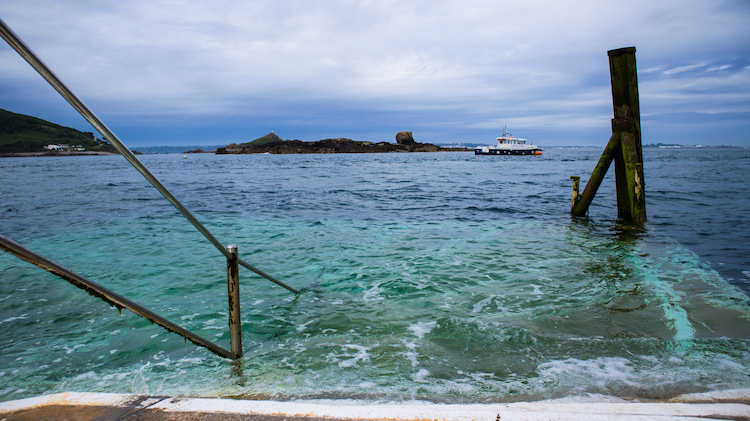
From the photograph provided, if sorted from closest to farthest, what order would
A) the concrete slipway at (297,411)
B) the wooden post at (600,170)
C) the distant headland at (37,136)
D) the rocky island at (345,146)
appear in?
1. the concrete slipway at (297,411)
2. the wooden post at (600,170)
3. the distant headland at (37,136)
4. the rocky island at (345,146)

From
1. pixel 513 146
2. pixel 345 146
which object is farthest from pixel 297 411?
pixel 345 146

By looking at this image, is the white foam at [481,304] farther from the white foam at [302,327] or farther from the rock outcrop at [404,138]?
the rock outcrop at [404,138]

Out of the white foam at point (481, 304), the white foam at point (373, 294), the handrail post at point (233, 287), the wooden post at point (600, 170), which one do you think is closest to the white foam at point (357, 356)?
the handrail post at point (233, 287)

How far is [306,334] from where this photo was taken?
14.4 ft

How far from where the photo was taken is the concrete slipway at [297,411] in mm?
1913

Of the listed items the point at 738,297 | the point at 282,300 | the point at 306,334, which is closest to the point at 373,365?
the point at 306,334

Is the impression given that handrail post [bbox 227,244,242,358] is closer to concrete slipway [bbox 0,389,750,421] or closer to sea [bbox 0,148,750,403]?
sea [bbox 0,148,750,403]

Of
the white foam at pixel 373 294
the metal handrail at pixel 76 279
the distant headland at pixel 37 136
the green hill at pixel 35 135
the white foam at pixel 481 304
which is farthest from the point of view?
the distant headland at pixel 37 136

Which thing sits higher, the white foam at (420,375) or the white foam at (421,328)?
the white foam at (421,328)

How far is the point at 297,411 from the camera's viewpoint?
1.97 m

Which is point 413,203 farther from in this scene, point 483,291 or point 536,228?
point 483,291

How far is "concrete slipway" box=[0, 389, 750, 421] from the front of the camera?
75.3 inches

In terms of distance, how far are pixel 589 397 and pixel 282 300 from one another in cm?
415

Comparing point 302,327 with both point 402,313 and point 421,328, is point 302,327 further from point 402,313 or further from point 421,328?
point 421,328
